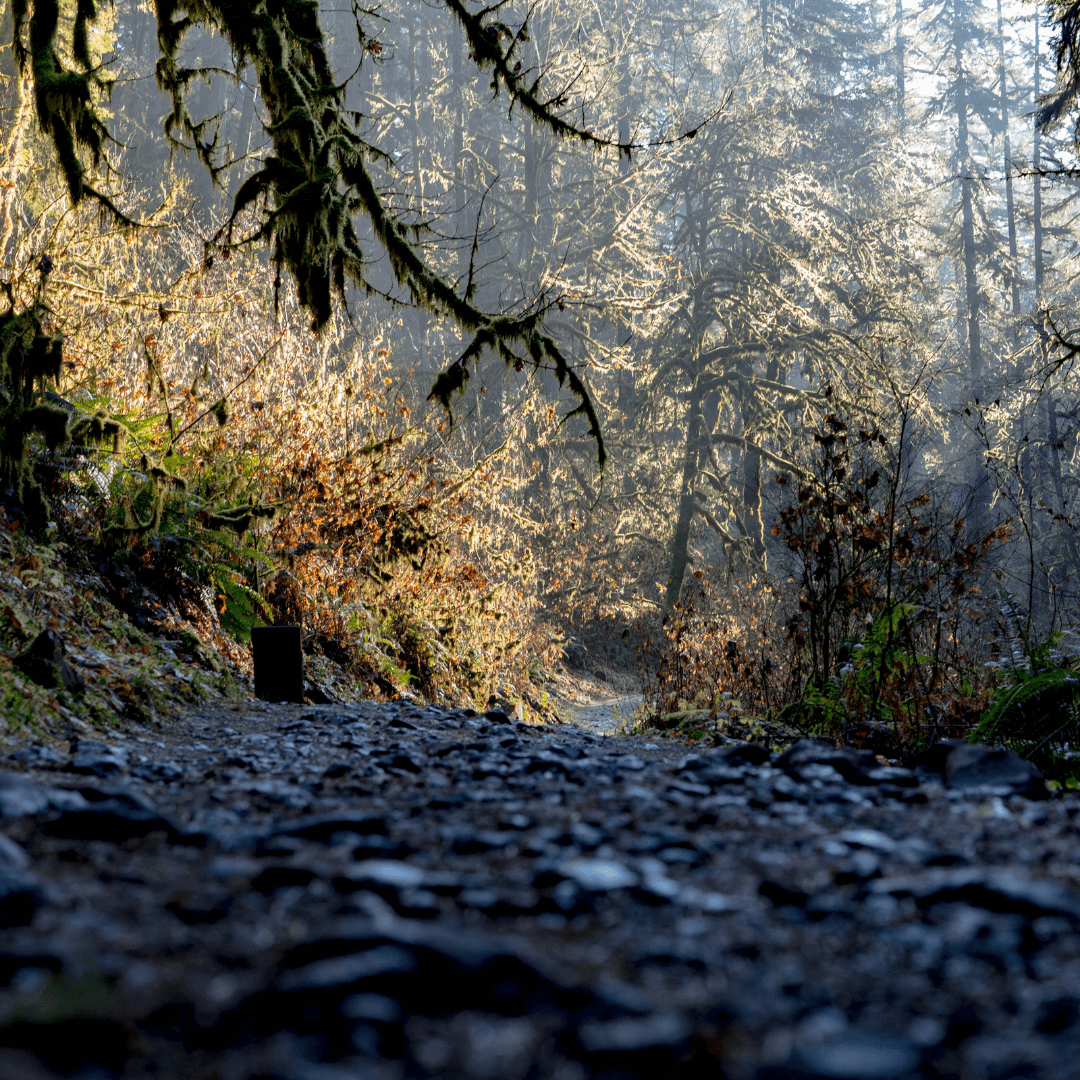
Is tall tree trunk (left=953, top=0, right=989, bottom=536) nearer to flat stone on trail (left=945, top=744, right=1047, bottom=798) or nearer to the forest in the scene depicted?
the forest

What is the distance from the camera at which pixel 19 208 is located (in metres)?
7.52

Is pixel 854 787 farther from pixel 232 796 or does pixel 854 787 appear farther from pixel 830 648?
pixel 830 648

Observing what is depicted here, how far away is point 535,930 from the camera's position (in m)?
1.65

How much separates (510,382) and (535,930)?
61.6 feet

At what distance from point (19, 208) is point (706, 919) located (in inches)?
329

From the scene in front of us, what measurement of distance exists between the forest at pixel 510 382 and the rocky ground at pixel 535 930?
2762 millimetres

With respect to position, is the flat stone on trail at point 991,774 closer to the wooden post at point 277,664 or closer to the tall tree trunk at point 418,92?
the wooden post at point 277,664

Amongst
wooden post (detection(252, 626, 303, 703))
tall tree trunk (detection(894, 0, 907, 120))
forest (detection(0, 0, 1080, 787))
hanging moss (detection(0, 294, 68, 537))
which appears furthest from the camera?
tall tree trunk (detection(894, 0, 907, 120))

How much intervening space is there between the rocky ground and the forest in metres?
2.76

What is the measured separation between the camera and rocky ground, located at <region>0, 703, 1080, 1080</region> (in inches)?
46.6

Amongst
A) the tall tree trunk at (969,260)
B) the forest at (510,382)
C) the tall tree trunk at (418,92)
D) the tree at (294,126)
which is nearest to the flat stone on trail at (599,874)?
the forest at (510,382)

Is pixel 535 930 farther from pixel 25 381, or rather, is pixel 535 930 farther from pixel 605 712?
pixel 605 712

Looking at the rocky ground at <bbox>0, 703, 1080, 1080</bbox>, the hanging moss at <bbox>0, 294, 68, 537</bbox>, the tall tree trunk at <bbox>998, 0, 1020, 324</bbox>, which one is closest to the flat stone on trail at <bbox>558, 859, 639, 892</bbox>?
the rocky ground at <bbox>0, 703, 1080, 1080</bbox>

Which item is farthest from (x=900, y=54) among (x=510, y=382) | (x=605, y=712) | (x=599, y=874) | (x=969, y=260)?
(x=599, y=874)
